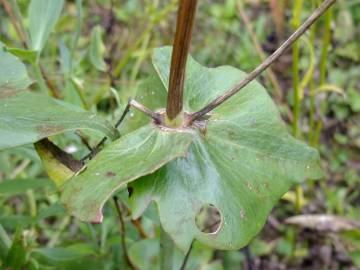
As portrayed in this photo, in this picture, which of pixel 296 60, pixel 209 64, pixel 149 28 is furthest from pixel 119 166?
pixel 209 64

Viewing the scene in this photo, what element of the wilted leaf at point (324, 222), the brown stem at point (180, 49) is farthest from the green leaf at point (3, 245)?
the wilted leaf at point (324, 222)

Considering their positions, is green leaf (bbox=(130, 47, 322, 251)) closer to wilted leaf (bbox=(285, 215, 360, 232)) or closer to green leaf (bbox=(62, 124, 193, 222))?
green leaf (bbox=(62, 124, 193, 222))

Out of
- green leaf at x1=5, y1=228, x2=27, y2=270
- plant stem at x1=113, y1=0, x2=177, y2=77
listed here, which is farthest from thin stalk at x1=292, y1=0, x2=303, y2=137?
green leaf at x1=5, y1=228, x2=27, y2=270

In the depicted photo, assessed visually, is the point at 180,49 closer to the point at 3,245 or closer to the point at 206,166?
the point at 206,166

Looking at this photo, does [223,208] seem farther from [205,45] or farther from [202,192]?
[205,45]

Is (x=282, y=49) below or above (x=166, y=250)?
above
